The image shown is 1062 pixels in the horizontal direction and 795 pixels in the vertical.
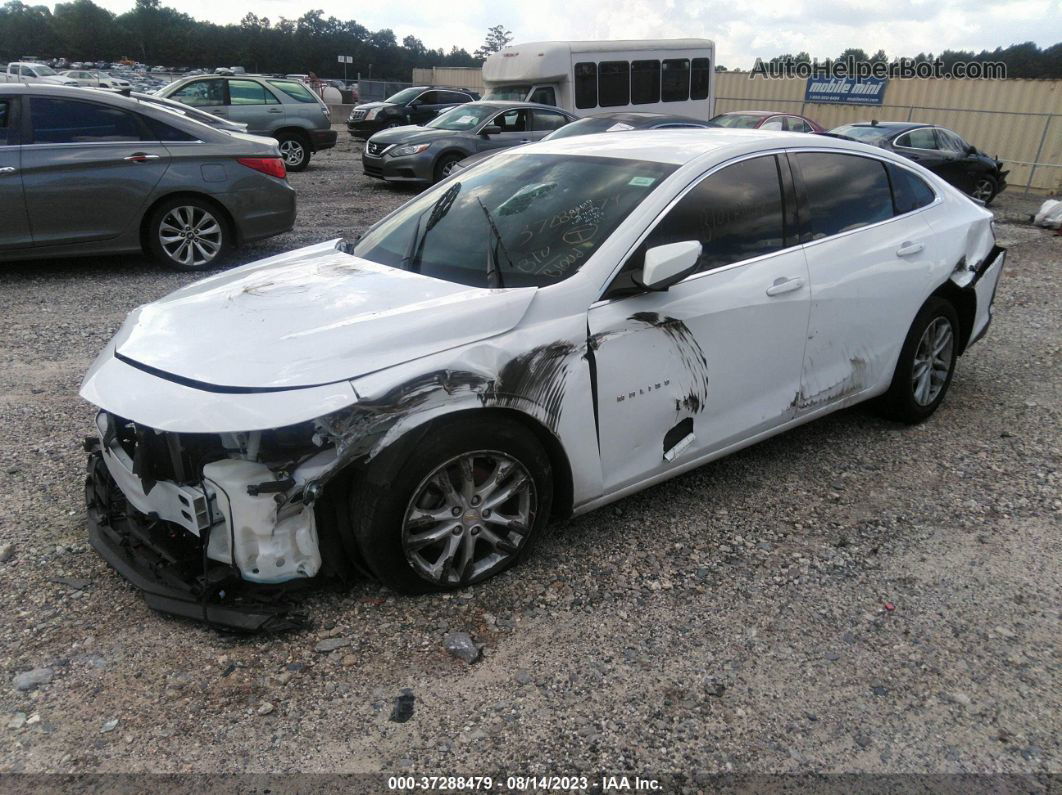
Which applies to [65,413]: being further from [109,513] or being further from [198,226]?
[198,226]

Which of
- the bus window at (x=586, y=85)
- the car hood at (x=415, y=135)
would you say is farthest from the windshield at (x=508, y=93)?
the car hood at (x=415, y=135)

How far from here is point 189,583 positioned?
107 inches

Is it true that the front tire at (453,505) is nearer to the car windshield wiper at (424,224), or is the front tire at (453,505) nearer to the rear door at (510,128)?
the car windshield wiper at (424,224)

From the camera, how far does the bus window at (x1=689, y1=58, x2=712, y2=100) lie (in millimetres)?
18422

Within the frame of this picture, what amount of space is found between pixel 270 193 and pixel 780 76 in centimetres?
2073

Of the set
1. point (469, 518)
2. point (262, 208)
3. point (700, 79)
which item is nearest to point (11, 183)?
point (262, 208)

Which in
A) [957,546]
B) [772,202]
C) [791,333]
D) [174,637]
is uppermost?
[772,202]

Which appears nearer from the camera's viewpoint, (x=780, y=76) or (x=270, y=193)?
(x=270, y=193)

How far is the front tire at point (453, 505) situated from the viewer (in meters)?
2.64

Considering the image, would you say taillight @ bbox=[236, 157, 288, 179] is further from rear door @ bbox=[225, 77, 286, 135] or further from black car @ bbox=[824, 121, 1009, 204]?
black car @ bbox=[824, 121, 1009, 204]

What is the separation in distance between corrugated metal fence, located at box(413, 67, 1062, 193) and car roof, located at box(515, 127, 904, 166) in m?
17.1

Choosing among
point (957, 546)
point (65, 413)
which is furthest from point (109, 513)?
point (957, 546)

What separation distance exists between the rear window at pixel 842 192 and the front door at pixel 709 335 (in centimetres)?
19

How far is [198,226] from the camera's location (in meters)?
7.57
